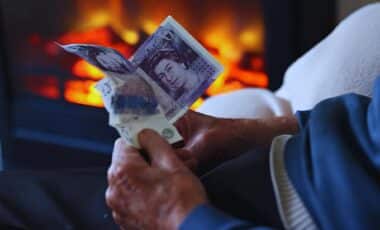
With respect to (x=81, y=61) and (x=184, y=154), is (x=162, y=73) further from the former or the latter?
(x=81, y=61)

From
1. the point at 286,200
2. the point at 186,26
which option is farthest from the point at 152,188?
the point at 186,26

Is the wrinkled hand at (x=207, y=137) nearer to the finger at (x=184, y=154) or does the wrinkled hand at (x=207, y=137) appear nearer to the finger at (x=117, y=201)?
the finger at (x=184, y=154)

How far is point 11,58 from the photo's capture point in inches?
79.4

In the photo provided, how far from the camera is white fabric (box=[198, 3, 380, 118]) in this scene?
43.7 inches

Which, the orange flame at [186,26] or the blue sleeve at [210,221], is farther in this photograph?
the orange flame at [186,26]

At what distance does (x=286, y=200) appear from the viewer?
2.78ft

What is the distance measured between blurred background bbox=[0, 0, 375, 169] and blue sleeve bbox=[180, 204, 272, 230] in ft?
3.00

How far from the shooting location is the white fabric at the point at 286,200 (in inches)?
32.4

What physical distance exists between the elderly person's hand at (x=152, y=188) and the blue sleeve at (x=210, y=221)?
0.01 meters

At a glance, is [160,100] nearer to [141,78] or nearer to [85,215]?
[141,78]

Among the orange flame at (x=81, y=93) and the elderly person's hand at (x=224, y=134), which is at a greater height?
the elderly person's hand at (x=224, y=134)

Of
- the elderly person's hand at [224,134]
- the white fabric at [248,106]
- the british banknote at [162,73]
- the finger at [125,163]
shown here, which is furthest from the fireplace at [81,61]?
the finger at [125,163]

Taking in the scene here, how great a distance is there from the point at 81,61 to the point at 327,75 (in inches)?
37.7

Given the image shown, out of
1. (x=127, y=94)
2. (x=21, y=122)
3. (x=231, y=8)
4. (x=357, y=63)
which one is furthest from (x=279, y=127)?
(x=21, y=122)
